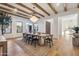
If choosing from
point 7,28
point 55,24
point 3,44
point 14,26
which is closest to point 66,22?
point 55,24

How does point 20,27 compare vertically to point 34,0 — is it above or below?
below

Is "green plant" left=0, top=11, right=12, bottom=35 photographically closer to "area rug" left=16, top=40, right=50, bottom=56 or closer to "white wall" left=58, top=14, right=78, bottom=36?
"area rug" left=16, top=40, right=50, bottom=56

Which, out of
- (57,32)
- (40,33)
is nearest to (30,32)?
(40,33)

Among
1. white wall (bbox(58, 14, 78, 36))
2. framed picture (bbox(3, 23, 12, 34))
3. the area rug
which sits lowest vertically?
the area rug

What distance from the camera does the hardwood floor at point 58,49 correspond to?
9.38ft

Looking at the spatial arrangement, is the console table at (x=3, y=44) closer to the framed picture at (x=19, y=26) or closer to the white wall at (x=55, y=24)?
the framed picture at (x=19, y=26)

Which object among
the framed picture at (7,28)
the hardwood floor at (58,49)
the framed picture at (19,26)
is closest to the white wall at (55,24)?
the hardwood floor at (58,49)

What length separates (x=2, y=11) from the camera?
285 centimetres

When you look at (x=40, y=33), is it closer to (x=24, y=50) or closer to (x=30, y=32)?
(x=30, y=32)

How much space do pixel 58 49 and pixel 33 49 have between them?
1.84 ft

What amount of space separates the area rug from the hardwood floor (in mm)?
54

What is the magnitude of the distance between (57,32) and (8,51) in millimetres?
1194

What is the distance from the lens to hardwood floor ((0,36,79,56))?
286cm

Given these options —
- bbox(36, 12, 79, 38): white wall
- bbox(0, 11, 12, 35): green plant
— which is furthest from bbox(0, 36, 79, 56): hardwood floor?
bbox(0, 11, 12, 35): green plant
